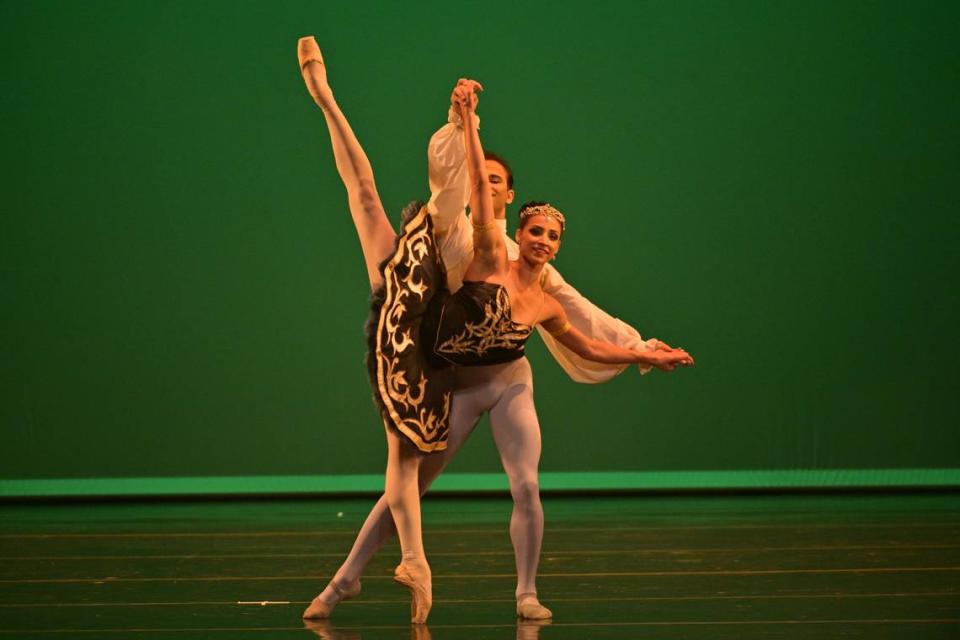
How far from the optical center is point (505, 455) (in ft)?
10.3

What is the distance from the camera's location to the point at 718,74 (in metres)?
5.99

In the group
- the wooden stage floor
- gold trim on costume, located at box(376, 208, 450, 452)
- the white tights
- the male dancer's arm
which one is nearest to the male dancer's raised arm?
the male dancer's arm

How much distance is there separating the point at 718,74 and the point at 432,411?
137 inches

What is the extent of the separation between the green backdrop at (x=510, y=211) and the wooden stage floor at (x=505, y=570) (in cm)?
35

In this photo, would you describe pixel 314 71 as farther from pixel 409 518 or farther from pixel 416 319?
pixel 409 518

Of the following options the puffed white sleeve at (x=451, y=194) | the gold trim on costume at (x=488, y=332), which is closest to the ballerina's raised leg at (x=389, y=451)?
the puffed white sleeve at (x=451, y=194)

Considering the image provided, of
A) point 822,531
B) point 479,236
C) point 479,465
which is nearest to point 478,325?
point 479,236

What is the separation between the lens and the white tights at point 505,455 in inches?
122

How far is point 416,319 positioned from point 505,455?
411 mm

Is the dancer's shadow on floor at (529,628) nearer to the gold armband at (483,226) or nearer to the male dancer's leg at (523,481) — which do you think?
the male dancer's leg at (523,481)

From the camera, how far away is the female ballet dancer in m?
2.96

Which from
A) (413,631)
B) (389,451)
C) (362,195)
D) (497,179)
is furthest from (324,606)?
(497,179)

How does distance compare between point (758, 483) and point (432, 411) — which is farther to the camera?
point (758, 483)

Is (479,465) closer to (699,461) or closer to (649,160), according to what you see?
(699,461)
